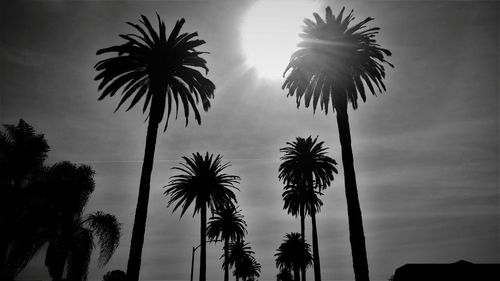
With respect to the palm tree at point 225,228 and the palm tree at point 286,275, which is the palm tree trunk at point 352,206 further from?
the palm tree at point 286,275

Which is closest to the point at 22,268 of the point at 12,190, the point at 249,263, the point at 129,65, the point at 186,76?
the point at 12,190

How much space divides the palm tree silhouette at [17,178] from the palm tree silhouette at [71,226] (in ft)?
4.40

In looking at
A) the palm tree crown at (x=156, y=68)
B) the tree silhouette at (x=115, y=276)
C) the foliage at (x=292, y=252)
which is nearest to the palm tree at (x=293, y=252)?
the foliage at (x=292, y=252)

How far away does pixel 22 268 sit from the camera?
1872cm

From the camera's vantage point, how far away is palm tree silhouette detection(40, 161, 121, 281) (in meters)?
22.0

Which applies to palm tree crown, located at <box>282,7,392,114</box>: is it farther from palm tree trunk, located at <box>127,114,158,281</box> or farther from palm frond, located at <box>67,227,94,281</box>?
palm frond, located at <box>67,227,94,281</box>

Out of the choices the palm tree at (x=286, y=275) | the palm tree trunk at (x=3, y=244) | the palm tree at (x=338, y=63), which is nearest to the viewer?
the palm tree trunk at (x=3, y=244)

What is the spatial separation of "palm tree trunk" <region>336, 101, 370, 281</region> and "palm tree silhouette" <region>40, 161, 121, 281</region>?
57.4 ft

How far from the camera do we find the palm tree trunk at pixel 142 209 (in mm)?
16359

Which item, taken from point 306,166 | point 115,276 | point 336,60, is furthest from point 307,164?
point 115,276

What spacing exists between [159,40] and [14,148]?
416 inches

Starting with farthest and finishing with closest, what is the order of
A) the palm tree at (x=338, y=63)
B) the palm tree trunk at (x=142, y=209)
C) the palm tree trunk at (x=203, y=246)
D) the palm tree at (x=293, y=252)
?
1. the palm tree at (x=293, y=252)
2. the palm tree trunk at (x=203, y=246)
3. the palm tree at (x=338, y=63)
4. the palm tree trunk at (x=142, y=209)

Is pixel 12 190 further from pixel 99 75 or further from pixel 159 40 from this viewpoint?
pixel 159 40

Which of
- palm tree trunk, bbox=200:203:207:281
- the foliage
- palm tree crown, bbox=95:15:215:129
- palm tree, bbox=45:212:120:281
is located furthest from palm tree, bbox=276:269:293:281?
palm tree crown, bbox=95:15:215:129
